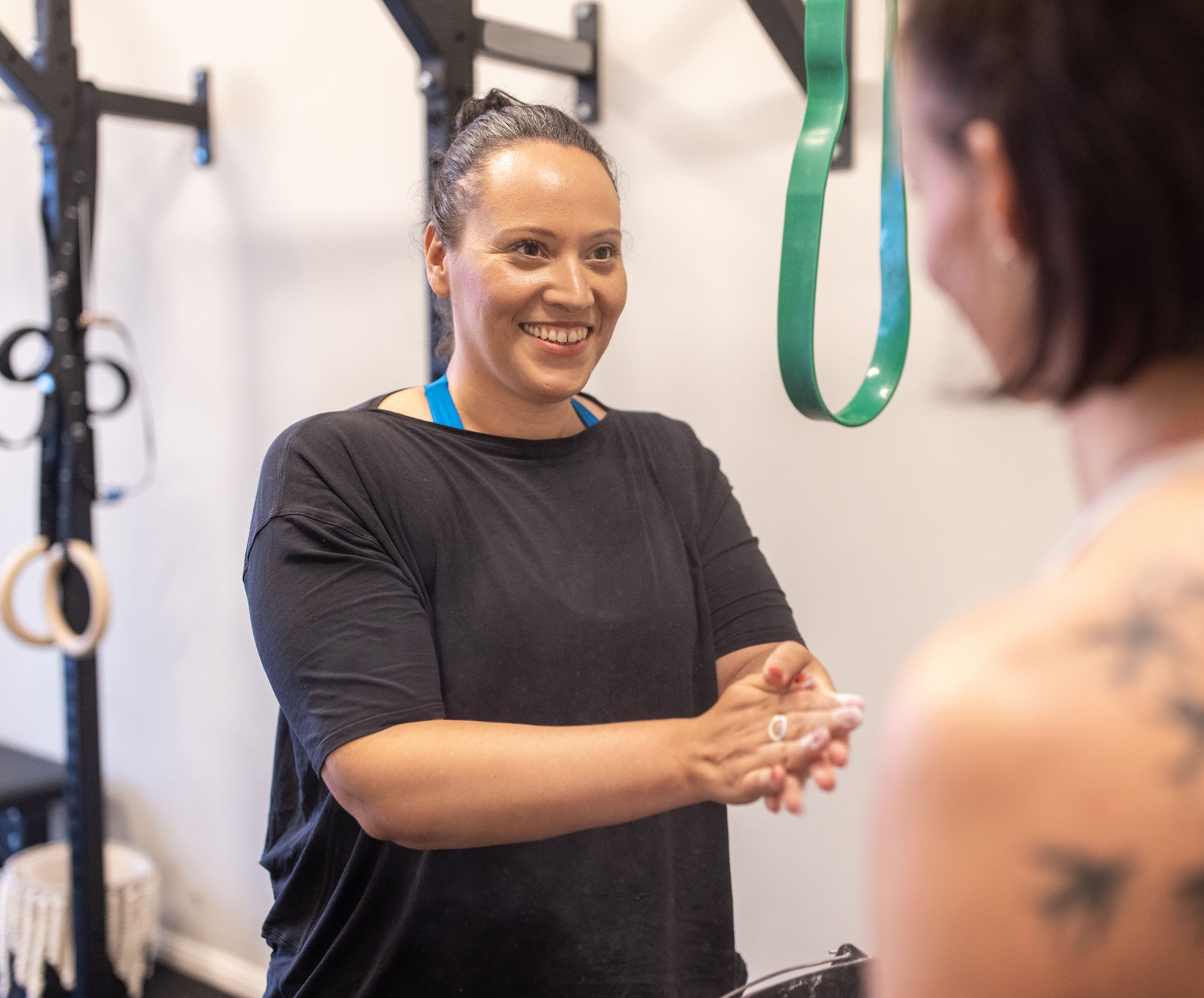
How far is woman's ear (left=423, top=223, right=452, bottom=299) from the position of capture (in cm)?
99

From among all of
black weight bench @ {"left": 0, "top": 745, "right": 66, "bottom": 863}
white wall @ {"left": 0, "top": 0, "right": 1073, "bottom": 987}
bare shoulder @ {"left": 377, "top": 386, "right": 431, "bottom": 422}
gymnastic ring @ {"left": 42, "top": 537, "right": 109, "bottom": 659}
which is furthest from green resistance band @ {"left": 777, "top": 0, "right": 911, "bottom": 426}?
black weight bench @ {"left": 0, "top": 745, "right": 66, "bottom": 863}

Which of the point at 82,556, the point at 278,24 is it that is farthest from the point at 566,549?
the point at 278,24

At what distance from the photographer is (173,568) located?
6.75 feet

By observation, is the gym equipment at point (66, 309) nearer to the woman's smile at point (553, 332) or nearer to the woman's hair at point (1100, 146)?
the woman's smile at point (553, 332)

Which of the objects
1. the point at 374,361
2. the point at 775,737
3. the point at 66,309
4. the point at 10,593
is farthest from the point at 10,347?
the point at 775,737

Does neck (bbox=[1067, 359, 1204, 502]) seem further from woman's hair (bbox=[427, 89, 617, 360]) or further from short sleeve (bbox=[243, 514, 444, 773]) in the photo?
woman's hair (bbox=[427, 89, 617, 360])

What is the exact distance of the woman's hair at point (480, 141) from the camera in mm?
928

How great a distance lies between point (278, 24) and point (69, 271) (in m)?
0.49

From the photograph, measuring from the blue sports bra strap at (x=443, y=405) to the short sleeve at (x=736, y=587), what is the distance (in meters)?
0.23

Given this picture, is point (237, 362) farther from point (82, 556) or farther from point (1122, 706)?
point (1122, 706)

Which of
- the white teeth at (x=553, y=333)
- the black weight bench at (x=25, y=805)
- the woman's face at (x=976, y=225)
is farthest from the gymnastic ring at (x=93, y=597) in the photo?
the woman's face at (x=976, y=225)

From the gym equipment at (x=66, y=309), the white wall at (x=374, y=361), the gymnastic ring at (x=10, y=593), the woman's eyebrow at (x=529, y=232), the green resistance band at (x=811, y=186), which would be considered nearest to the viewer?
the green resistance band at (x=811, y=186)

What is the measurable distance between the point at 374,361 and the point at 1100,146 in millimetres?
1373

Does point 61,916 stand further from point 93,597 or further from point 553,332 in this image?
point 553,332
